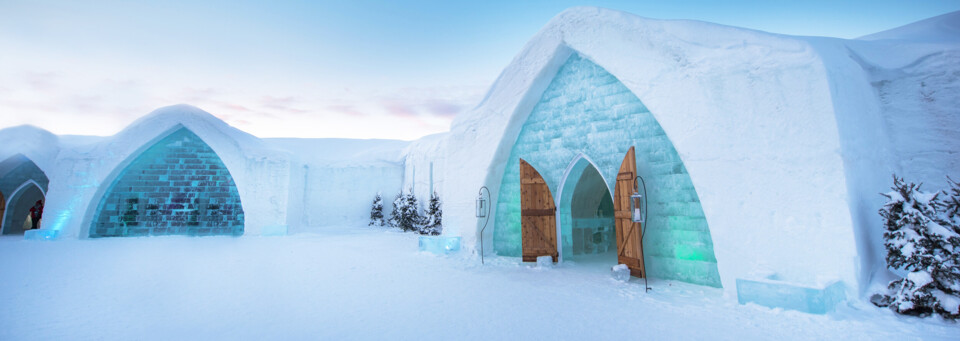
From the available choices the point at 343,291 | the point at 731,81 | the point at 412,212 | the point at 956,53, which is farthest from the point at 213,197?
the point at 956,53

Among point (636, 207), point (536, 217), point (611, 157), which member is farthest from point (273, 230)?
point (636, 207)

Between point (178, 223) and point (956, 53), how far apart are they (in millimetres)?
19380

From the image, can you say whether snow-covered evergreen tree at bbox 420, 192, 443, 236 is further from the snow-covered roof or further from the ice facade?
the ice facade

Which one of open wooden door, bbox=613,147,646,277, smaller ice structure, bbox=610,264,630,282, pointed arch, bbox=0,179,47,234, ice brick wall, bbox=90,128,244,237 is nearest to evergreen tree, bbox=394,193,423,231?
ice brick wall, bbox=90,128,244,237

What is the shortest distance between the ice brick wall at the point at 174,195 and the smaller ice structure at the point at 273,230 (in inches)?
39.3

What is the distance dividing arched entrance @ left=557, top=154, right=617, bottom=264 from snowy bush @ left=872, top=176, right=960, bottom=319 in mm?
4242

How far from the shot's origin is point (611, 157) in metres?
7.09

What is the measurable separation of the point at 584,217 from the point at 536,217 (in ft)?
7.03

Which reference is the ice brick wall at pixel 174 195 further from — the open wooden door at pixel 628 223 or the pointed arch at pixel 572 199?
the open wooden door at pixel 628 223

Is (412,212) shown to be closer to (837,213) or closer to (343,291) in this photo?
(343,291)

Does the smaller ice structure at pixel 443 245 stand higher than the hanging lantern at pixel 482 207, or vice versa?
the hanging lantern at pixel 482 207

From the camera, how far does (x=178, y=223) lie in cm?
1405

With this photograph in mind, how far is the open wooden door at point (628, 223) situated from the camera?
249 inches

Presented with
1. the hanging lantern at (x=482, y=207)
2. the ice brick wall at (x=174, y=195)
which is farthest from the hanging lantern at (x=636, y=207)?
the ice brick wall at (x=174, y=195)
